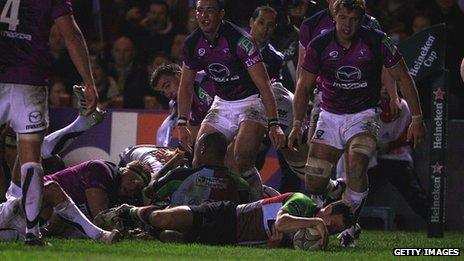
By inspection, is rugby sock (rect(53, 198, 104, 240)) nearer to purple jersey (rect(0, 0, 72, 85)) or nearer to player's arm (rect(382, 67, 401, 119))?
purple jersey (rect(0, 0, 72, 85))

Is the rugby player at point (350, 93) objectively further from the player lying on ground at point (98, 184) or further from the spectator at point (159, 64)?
the spectator at point (159, 64)

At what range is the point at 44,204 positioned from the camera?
461 inches

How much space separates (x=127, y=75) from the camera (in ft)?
60.5

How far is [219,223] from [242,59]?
2.10 meters

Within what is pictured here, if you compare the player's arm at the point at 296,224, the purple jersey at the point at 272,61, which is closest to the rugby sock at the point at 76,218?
the player's arm at the point at 296,224

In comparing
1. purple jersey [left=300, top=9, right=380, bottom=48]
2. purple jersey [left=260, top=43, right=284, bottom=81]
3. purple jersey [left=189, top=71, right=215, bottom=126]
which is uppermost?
purple jersey [left=300, top=9, right=380, bottom=48]

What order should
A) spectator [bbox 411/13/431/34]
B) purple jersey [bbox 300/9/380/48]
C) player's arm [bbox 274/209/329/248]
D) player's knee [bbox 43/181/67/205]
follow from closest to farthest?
player's arm [bbox 274/209/329/248] → player's knee [bbox 43/181/67/205] → purple jersey [bbox 300/9/380/48] → spectator [bbox 411/13/431/34]

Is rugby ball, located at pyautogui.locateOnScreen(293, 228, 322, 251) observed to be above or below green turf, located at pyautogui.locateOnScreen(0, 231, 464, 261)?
above

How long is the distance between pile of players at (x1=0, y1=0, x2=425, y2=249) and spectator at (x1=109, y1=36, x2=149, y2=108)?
142 inches

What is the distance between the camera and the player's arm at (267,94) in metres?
12.5

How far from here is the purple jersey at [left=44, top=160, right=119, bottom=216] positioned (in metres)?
12.5

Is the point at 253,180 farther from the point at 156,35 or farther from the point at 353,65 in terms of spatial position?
the point at 156,35

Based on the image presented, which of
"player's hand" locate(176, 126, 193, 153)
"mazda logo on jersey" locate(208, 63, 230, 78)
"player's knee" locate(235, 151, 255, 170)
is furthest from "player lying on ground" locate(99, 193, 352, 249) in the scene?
"mazda logo on jersey" locate(208, 63, 230, 78)

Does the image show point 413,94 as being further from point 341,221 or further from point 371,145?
point 341,221
